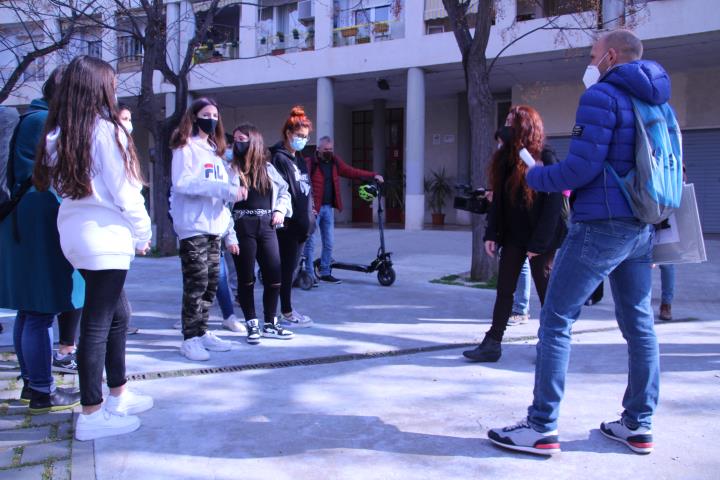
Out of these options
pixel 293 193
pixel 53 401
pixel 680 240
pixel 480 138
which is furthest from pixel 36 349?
pixel 480 138

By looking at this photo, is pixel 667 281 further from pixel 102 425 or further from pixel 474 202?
pixel 102 425

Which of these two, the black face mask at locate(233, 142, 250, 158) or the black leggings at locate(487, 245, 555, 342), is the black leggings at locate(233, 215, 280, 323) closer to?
the black face mask at locate(233, 142, 250, 158)

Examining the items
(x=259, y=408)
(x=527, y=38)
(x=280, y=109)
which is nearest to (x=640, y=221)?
(x=259, y=408)

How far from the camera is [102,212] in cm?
306

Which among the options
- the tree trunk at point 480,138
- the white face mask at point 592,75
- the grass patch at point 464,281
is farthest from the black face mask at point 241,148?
the tree trunk at point 480,138

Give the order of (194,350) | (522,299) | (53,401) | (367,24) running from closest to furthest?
1. (53,401)
2. (194,350)
3. (522,299)
4. (367,24)

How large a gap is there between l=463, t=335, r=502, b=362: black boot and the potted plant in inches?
602

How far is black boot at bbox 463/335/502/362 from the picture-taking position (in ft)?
15.0

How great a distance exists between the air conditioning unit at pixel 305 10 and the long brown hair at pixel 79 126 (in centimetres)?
1692

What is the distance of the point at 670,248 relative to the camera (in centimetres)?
300

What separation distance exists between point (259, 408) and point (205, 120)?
2.06 metres

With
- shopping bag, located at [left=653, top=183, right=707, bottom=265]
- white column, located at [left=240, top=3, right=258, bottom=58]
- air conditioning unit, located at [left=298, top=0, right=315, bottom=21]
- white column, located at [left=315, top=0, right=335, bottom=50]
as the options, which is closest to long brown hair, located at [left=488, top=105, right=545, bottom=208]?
shopping bag, located at [left=653, top=183, right=707, bottom=265]

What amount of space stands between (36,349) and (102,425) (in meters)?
0.68

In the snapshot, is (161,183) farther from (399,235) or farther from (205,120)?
(205,120)
